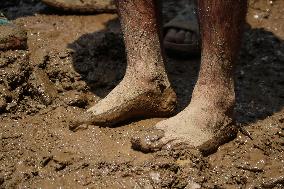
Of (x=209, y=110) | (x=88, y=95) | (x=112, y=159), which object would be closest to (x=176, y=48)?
(x=88, y=95)

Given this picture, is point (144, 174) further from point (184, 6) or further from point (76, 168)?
point (184, 6)

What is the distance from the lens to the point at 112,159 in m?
2.21

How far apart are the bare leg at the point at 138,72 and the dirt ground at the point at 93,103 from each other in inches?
3.5

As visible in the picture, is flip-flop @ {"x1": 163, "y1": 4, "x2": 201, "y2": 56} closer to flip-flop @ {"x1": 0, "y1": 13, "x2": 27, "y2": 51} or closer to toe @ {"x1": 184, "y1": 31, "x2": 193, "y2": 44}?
toe @ {"x1": 184, "y1": 31, "x2": 193, "y2": 44}

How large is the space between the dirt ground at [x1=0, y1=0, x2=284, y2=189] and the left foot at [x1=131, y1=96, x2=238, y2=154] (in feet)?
0.15

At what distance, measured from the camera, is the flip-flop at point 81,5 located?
353 cm

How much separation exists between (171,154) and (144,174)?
16 cm

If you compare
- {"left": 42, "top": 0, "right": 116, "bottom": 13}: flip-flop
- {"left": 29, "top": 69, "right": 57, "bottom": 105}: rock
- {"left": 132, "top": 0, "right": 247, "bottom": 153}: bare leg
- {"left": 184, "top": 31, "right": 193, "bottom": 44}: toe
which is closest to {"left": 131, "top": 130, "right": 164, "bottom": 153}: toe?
{"left": 132, "top": 0, "right": 247, "bottom": 153}: bare leg

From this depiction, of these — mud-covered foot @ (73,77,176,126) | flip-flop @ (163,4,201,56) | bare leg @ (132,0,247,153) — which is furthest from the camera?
flip-flop @ (163,4,201,56)

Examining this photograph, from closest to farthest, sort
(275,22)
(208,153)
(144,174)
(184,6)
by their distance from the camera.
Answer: (144,174), (208,153), (275,22), (184,6)

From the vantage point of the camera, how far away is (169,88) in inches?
96.0

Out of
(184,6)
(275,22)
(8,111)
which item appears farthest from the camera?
(184,6)

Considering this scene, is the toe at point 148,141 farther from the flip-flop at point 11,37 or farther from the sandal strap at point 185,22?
the sandal strap at point 185,22

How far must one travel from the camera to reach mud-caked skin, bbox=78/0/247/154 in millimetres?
2152
